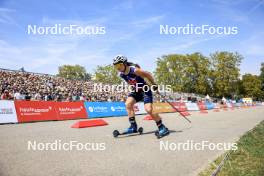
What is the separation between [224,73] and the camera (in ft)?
270

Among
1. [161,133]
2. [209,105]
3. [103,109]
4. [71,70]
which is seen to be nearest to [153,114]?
[161,133]

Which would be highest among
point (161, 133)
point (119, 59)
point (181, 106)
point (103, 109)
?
point (119, 59)

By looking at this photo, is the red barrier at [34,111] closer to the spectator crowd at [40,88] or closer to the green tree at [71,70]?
the spectator crowd at [40,88]

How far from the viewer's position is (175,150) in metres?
6.62

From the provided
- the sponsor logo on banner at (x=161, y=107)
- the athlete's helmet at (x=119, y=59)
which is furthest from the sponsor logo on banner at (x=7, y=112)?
the sponsor logo on banner at (x=161, y=107)

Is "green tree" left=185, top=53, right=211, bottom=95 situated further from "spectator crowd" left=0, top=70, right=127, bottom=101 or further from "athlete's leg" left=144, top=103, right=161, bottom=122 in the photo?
"athlete's leg" left=144, top=103, right=161, bottom=122

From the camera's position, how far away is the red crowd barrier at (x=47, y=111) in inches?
585

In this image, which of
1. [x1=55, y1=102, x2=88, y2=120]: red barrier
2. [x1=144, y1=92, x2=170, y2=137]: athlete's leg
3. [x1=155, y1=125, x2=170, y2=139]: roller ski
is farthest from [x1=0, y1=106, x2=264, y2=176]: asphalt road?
[x1=55, y1=102, x2=88, y2=120]: red barrier

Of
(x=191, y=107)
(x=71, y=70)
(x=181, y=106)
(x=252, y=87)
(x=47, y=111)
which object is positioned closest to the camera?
(x=47, y=111)

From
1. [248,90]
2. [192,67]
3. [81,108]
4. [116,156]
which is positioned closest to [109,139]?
[116,156]

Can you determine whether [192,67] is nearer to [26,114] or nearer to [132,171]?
[26,114]

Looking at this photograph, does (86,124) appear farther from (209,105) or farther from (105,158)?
(209,105)

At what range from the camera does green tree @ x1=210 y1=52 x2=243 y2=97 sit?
8188 centimetres

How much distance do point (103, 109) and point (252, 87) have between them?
353 feet
